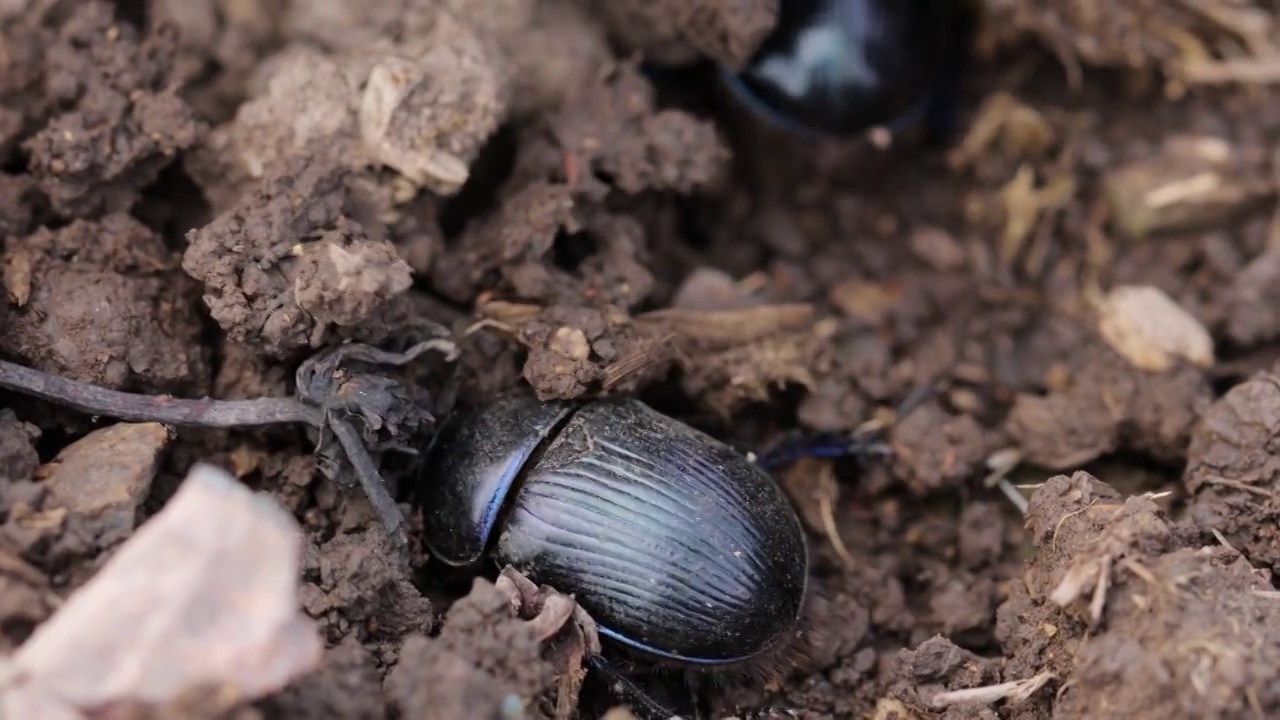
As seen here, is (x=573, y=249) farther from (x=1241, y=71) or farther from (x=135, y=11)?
(x=1241, y=71)

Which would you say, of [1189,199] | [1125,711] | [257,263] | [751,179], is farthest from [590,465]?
[1189,199]

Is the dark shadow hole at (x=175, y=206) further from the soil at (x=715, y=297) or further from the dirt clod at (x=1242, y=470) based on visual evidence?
the dirt clod at (x=1242, y=470)

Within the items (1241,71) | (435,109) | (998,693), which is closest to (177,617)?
(435,109)

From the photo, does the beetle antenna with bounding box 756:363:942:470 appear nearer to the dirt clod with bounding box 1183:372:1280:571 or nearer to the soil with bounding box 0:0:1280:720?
the soil with bounding box 0:0:1280:720

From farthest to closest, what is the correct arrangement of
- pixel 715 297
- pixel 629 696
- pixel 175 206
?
Answer: pixel 715 297
pixel 175 206
pixel 629 696

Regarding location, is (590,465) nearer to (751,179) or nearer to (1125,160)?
(751,179)

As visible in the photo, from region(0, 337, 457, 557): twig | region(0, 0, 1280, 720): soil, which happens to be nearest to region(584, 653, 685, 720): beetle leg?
region(0, 0, 1280, 720): soil
